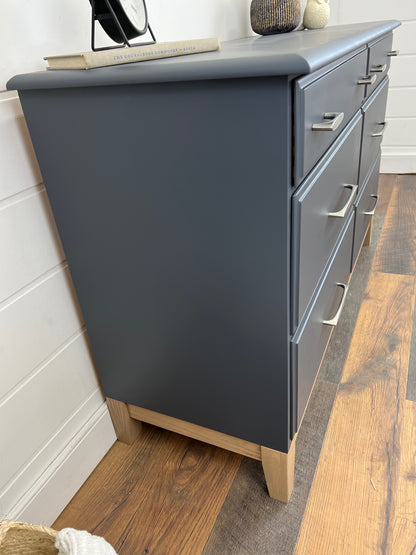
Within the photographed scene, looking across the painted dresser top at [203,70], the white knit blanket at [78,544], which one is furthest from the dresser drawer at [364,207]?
the white knit blanket at [78,544]

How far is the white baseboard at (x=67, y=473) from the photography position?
2.83ft

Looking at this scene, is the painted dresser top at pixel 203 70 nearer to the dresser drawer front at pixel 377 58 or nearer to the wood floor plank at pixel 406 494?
the dresser drawer front at pixel 377 58

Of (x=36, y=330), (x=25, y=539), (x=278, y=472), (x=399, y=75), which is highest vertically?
(x=399, y=75)

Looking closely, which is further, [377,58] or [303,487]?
[377,58]

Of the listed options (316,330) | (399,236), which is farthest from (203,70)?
(399,236)

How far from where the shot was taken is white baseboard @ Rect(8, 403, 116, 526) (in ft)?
2.83

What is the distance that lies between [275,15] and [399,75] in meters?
1.51

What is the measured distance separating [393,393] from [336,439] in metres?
0.23

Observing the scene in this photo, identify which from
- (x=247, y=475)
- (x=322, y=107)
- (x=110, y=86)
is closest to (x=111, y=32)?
(x=110, y=86)

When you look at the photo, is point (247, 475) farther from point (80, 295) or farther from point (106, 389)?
point (80, 295)

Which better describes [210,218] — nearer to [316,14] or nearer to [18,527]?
[18,527]

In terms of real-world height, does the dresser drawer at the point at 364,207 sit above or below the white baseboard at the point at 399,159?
above

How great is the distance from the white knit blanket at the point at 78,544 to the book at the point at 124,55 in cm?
68

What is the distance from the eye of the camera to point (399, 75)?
2418 millimetres
